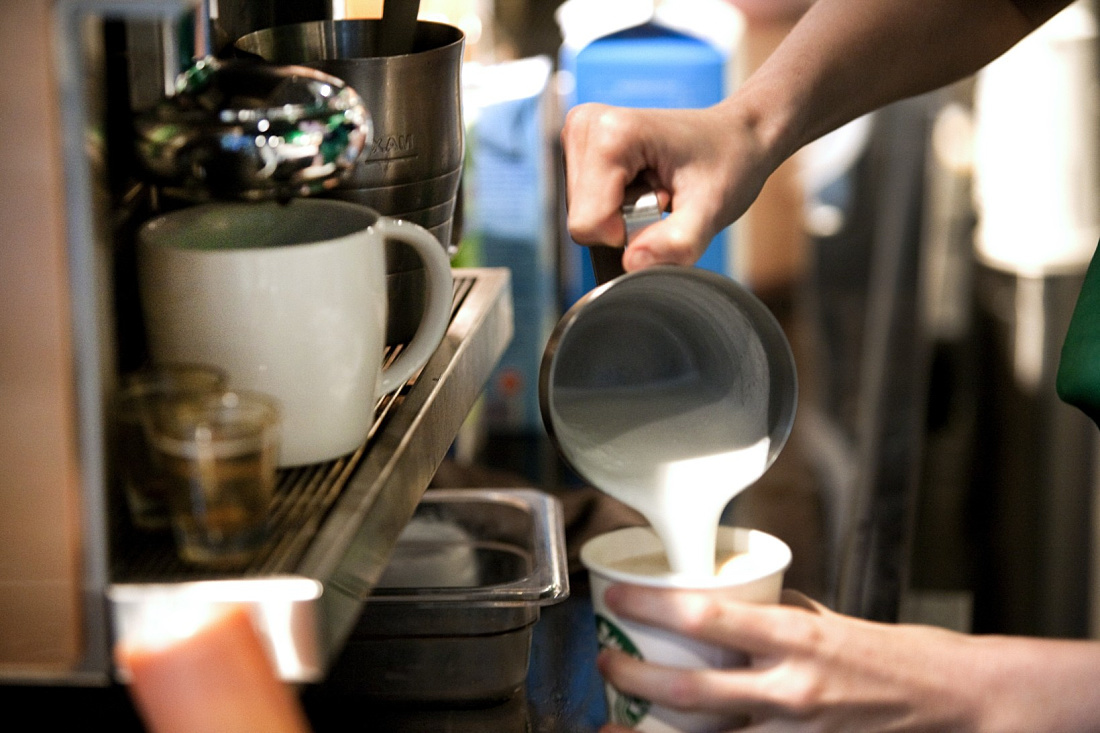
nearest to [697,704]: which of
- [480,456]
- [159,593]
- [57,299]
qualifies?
[159,593]

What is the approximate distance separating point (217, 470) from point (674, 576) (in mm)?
295

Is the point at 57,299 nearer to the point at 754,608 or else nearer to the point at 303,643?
the point at 303,643

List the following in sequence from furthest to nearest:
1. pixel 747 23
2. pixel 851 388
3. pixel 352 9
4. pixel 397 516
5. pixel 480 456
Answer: pixel 747 23
pixel 851 388
pixel 480 456
pixel 352 9
pixel 397 516

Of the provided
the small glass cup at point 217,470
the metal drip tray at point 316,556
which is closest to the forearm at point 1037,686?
the metal drip tray at point 316,556

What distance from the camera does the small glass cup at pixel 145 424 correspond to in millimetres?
648

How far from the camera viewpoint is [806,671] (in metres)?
0.79

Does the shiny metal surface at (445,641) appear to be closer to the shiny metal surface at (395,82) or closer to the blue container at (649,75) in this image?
the shiny metal surface at (395,82)

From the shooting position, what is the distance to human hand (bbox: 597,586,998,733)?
0.74 meters

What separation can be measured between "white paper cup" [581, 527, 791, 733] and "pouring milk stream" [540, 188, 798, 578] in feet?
0.14

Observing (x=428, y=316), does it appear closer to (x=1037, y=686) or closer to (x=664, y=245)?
(x=664, y=245)

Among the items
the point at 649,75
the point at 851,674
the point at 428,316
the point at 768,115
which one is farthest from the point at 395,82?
the point at 649,75

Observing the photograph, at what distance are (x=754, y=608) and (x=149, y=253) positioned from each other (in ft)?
1.30

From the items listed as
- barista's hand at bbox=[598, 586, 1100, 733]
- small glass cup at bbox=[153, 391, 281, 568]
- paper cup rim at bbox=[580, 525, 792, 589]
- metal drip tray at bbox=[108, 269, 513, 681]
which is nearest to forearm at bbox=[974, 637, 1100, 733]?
barista's hand at bbox=[598, 586, 1100, 733]

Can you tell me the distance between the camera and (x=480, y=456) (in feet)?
6.82
